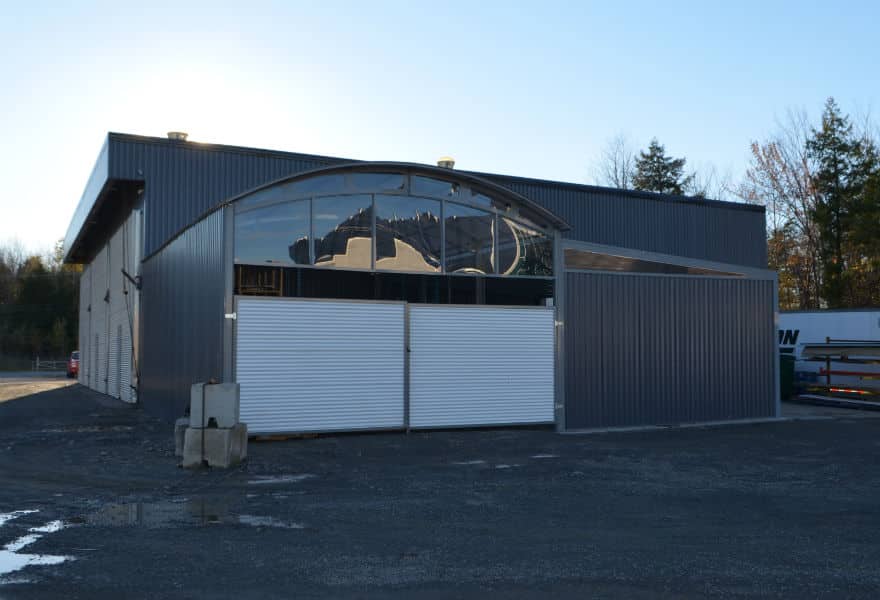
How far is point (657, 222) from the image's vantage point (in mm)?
27594

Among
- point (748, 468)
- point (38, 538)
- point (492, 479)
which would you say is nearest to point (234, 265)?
point (492, 479)

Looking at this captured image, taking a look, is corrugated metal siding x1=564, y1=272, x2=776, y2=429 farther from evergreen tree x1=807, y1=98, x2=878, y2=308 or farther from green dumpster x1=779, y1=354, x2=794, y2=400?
evergreen tree x1=807, y1=98, x2=878, y2=308

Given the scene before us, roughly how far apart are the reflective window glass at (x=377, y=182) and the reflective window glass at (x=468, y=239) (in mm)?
1089

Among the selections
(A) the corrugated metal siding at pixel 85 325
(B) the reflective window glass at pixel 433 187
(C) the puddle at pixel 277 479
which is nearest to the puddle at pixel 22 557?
(C) the puddle at pixel 277 479

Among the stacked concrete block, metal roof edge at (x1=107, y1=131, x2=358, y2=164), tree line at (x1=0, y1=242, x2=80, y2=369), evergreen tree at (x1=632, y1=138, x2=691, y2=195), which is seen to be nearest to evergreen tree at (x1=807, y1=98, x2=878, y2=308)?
evergreen tree at (x1=632, y1=138, x2=691, y2=195)

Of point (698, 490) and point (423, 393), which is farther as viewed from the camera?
point (423, 393)

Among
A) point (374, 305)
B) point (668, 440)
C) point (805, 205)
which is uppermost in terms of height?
point (805, 205)

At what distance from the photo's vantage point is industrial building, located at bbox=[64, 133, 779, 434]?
15.3 metres

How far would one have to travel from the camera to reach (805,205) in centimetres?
4612

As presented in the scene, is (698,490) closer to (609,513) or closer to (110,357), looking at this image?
(609,513)

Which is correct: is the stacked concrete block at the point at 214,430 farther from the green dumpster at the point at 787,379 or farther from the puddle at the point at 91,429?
the green dumpster at the point at 787,379

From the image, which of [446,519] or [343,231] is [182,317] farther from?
[446,519]

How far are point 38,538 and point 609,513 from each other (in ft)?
17.9

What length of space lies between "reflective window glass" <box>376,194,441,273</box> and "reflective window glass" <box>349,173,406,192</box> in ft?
0.56
